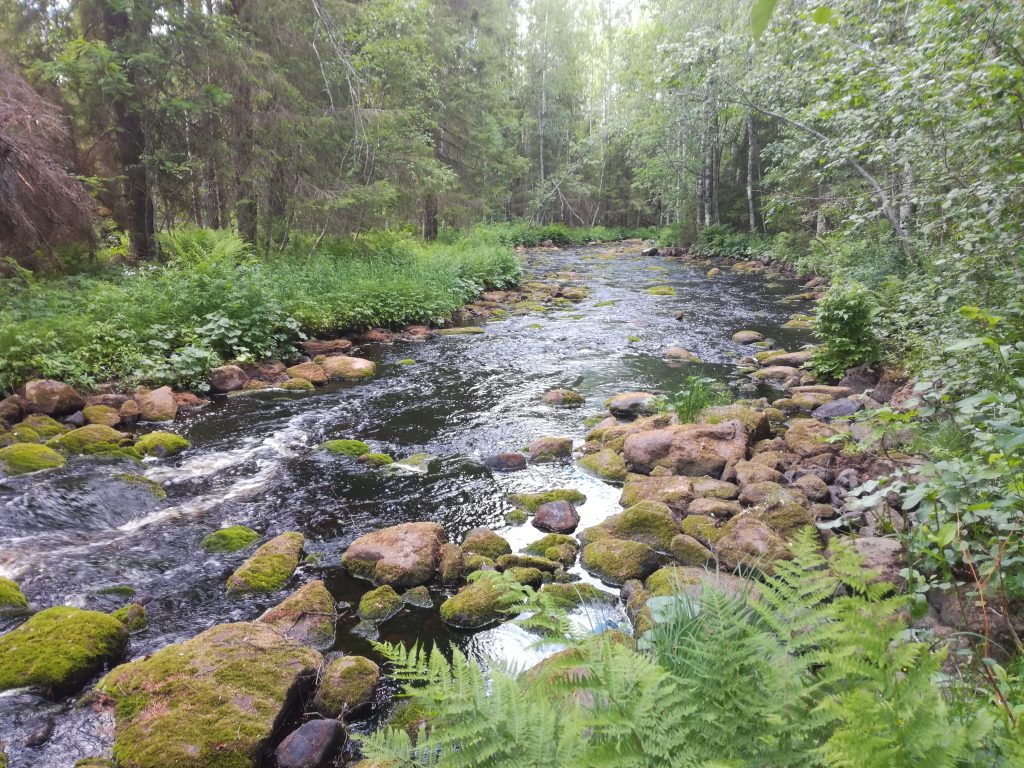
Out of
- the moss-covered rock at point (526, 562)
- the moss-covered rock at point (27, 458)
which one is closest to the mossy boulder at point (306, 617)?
the moss-covered rock at point (526, 562)

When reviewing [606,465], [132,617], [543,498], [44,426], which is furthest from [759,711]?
[44,426]

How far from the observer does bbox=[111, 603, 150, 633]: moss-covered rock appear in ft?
11.7

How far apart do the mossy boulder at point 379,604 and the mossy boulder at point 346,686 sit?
53 centimetres

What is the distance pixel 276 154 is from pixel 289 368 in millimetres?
6047

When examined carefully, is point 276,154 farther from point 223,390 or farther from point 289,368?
point 223,390

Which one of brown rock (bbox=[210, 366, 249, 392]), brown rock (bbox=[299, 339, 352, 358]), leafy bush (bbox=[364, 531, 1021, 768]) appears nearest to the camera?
leafy bush (bbox=[364, 531, 1021, 768])

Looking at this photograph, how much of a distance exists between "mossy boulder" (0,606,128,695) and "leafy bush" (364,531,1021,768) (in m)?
2.61

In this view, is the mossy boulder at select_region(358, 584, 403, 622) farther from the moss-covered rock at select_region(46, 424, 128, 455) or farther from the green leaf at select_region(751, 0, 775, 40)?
the moss-covered rock at select_region(46, 424, 128, 455)

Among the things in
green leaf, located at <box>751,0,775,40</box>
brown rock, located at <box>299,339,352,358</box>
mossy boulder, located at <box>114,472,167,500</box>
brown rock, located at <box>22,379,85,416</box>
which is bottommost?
mossy boulder, located at <box>114,472,167,500</box>

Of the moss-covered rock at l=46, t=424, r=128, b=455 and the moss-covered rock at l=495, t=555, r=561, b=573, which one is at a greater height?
the moss-covered rock at l=46, t=424, r=128, b=455

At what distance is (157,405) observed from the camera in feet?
23.4

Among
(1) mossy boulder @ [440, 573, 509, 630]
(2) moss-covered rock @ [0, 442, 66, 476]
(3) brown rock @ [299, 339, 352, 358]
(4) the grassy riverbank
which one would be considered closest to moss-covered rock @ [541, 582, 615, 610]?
(1) mossy boulder @ [440, 573, 509, 630]

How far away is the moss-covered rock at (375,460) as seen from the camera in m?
6.12

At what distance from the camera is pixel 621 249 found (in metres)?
31.6
